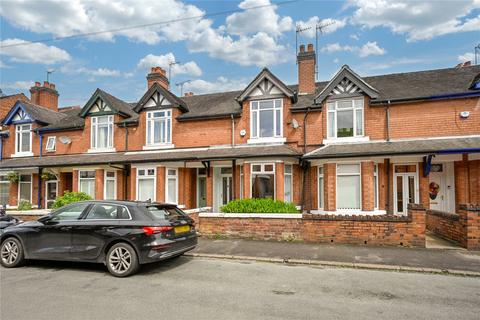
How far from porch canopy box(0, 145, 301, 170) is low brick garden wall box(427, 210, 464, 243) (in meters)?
5.34

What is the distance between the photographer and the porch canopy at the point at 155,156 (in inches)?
501

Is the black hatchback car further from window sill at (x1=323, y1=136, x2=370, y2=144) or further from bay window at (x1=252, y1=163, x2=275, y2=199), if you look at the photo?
window sill at (x1=323, y1=136, x2=370, y2=144)

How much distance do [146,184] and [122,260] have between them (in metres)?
9.28

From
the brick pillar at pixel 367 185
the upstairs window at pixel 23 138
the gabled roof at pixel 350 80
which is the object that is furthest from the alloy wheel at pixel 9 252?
the upstairs window at pixel 23 138

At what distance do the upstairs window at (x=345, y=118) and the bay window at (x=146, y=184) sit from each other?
871 cm

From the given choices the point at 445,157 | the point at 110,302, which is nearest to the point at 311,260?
the point at 110,302

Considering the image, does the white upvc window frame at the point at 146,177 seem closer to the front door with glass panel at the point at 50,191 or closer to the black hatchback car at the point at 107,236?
the front door with glass panel at the point at 50,191

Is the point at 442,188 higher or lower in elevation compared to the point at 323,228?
higher

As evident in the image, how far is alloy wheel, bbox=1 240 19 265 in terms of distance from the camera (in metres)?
6.93

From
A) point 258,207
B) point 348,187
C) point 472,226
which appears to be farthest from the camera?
point 348,187

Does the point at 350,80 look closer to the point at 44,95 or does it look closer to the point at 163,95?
the point at 163,95

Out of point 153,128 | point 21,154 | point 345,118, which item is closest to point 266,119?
point 345,118

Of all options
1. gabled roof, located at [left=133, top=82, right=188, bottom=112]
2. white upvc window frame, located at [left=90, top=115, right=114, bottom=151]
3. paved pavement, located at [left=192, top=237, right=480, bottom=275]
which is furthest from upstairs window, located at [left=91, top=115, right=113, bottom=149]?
paved pavement, located at [left=192, top=237, right=480, bottom=275]

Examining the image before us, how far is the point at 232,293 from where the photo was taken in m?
5.16
